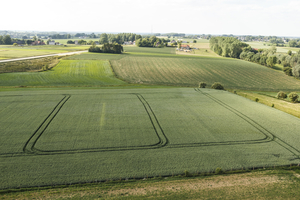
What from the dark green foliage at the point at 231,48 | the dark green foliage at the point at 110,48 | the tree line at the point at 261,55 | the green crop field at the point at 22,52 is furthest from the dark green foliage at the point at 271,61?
the green crop field at the point at 22,52

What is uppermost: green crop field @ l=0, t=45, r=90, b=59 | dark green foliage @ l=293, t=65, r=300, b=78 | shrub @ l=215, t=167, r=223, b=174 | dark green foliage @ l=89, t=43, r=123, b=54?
dark green foliage @ l=89, t=43, r=123, b=54

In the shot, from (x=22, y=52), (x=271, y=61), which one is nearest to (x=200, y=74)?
(x=271, y=61)

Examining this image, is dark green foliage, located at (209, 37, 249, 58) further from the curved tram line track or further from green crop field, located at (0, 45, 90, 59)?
the curved tram line track

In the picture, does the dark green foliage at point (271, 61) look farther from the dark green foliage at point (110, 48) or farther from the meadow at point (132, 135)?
the dark green foliage at point (110, 48)

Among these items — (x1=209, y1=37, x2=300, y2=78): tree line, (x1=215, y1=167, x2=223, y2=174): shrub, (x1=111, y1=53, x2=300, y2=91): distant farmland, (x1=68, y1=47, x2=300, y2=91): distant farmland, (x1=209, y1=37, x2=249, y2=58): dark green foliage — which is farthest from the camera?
(x1=209, y1=37, x2=249, y2=58): dark green foliage

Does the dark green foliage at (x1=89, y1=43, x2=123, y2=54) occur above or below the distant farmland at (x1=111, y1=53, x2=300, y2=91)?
above

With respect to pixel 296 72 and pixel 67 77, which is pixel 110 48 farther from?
pixel 296 72

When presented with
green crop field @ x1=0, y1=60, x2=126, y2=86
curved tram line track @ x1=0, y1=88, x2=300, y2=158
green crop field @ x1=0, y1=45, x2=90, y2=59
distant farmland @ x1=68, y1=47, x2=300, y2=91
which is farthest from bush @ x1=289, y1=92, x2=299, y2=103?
green crop field @ x1=0, y1=45, x2=90, y2=59
